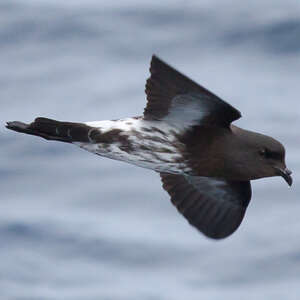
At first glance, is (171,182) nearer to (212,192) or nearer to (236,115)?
(212,192)

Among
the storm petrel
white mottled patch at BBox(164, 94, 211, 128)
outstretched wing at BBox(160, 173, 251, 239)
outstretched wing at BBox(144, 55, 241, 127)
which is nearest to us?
outstretched wing at BBox(144, 55, 241, 127)

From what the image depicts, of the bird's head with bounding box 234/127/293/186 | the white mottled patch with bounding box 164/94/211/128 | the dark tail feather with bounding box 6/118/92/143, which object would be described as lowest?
the bird's head with bounding box 234/127/293/186

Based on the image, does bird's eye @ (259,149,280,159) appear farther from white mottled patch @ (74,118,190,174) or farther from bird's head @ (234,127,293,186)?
white mottled patch @ (74,118,190,174)

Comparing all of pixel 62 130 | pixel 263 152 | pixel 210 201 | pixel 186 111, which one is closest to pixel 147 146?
pixel 186 111

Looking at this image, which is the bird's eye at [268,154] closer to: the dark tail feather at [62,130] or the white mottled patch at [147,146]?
the white mottled patch at [147,146]

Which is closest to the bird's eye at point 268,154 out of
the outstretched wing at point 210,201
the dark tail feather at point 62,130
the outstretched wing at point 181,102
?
the outstretched wing at point 181,102

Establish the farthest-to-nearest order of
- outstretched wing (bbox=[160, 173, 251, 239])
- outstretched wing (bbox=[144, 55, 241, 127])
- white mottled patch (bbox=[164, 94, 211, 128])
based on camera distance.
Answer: outstretched wing (bbox=[160, 173, 251, 239])
white mottled patch (bbox=[164, 94, 211, 128])
outstretched wing (bbox=[144, 55, 241, 127])

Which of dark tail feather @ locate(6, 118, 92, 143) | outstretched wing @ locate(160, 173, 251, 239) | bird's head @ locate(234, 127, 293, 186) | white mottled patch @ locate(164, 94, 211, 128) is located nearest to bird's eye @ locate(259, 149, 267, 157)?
bird's head @ locate(234, 127, 293, 186)
